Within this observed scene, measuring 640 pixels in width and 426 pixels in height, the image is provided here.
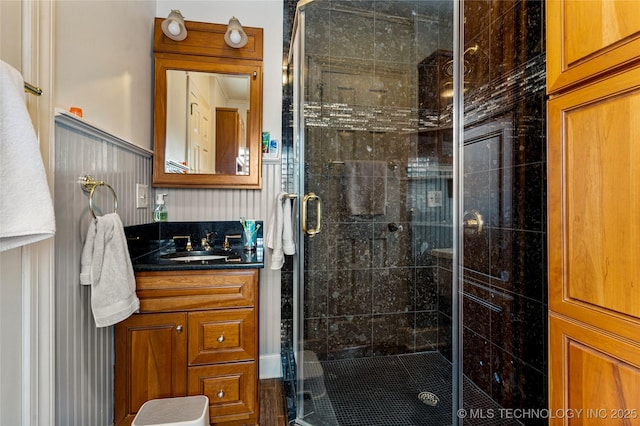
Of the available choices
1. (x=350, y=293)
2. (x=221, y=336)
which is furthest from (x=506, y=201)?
(x=221, y=336)

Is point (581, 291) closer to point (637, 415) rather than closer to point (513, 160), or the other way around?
point (637, 415)

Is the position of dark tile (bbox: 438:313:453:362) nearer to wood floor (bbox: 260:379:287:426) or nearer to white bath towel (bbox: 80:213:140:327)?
wood floor (bbox: 260:379:287:426)

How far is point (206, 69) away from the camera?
188 centimetres

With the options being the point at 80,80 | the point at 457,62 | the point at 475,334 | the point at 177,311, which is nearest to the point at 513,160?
the point at 457,62

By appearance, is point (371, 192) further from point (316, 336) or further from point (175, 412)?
point (175, 412)

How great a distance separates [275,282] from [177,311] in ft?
2.42

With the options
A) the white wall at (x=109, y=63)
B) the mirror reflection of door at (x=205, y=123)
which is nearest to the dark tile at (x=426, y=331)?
the mirror reflection of door at (x=205, y=123)

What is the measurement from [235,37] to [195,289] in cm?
153

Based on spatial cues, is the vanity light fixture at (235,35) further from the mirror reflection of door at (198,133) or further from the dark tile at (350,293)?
the dark tile at (350,293)

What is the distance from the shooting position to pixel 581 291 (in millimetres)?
817

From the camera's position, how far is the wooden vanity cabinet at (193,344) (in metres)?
1.38

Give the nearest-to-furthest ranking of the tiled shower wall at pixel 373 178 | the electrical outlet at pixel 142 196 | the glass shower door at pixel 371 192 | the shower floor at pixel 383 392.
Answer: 1. the shower floor at pixel 383 392
2. the electrical outlet at pixel 142 196
3. the glass shower door at pixel 371 192
4. the tiled shower wall at pixel 373 178

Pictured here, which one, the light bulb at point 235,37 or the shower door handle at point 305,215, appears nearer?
the shower door handle at point 305,215

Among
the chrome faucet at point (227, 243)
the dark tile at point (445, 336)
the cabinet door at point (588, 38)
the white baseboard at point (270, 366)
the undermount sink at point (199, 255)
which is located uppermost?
the cabinet door at point (588, 38)
